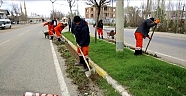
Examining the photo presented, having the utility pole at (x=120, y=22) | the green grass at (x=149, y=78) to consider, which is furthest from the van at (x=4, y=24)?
the green grass at (x=149, y=78)

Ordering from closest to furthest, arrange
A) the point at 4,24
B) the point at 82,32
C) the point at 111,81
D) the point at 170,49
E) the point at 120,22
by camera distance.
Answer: the point at 111,81 → the point at 82,32 → the point at 120,22 → the point at 170,49 → the point at 4,24

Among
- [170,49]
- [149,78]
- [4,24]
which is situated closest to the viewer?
[149,78]

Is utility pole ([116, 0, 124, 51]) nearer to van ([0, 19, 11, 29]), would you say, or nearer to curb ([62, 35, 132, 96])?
curb ([62, 35, 132, 96])

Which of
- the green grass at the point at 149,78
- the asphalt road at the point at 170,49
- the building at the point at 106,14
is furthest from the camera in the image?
the building at the point at 106,14

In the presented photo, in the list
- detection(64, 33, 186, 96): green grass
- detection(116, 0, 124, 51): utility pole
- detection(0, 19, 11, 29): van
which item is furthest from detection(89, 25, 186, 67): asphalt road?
detection(0, 19, 11, 29): van

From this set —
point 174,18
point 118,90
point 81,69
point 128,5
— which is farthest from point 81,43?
point 128,5

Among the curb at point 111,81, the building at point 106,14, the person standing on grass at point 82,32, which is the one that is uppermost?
the building at point 106,14

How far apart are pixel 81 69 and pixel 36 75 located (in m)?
1.36

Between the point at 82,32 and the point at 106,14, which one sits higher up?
the point at 106,14

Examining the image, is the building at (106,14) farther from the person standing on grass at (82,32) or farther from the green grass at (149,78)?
the green grass at (149,78)

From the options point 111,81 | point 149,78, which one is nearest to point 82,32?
point 111,81

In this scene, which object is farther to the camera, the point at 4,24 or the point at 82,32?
the point at 4,24

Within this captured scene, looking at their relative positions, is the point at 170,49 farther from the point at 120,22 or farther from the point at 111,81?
the point at 111,81

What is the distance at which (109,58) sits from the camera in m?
6.42
